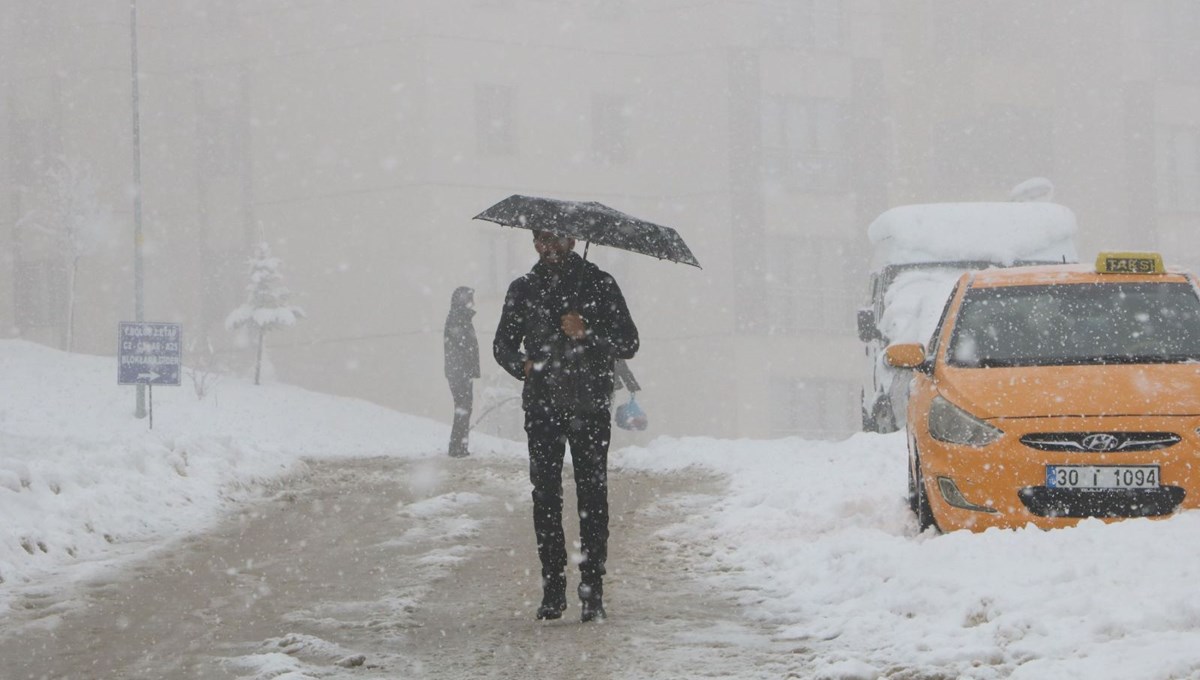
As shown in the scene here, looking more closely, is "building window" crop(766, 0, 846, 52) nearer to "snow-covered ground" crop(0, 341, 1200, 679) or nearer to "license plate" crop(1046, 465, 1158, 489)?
"snow-covered ground" crop(0, 341, 1200, 679)

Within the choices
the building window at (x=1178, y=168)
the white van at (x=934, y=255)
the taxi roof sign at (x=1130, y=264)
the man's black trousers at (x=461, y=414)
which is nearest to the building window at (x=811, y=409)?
the building window at (x=1178, y=168)

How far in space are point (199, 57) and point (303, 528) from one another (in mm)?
35445

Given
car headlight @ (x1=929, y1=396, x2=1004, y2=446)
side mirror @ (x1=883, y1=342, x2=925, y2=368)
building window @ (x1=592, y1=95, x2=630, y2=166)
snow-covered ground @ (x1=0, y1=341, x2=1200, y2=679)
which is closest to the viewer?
snow-covered ground @ (x1=0, y1=341, x2=1200, y2=679)

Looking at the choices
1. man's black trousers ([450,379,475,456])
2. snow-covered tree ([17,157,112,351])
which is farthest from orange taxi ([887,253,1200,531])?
snow-covered tree ([17,157,112,351])

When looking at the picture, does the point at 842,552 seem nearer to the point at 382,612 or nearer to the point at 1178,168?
the point at 382,612

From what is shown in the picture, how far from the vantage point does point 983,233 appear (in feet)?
54.6

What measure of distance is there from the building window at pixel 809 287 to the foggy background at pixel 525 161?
0.07 meters

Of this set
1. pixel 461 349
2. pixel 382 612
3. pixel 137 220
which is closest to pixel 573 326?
pixel 382 612

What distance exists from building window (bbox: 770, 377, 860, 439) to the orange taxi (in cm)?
3263

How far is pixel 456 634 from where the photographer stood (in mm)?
7078

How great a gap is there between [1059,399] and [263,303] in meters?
32.9

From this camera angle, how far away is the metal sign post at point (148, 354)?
70.2 ft

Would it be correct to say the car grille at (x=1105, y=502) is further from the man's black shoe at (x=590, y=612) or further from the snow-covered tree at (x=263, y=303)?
the snow-covered tree at (x=263, y=303)

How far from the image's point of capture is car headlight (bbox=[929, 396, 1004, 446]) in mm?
8109
